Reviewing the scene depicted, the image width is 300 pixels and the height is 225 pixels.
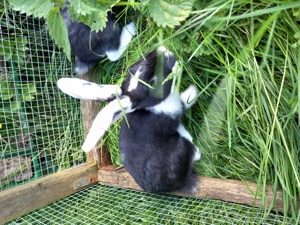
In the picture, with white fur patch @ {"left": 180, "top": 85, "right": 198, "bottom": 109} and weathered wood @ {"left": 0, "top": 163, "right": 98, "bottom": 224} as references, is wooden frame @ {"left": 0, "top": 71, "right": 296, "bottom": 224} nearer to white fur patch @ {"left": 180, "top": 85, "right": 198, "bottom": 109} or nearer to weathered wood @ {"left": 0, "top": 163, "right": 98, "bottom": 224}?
weathered wood @ {"left": 0, "top": 163, "right": 98, "bottom": 224}

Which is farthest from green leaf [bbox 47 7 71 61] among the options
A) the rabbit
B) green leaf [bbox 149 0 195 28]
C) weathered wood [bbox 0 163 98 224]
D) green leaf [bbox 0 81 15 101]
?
weathered wood [bbox 0 163 98 224]

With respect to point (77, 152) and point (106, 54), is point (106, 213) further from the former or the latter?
point (106, 54)

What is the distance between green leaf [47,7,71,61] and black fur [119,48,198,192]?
517 mm

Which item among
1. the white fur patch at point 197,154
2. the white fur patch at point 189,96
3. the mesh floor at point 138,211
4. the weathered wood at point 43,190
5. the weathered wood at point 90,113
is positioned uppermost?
the white fur patch at point 189,96

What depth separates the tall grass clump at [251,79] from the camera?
1.15 metres

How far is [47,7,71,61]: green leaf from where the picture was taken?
1.03 meters

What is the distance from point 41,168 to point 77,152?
261 millimetres

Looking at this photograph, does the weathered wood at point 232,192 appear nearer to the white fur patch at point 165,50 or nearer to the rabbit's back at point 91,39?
the white fur patch at point 165,50

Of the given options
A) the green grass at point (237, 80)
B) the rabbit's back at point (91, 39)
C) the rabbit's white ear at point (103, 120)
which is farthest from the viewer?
the rabbit's back at point (91, 39)

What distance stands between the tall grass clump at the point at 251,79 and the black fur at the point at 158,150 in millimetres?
187

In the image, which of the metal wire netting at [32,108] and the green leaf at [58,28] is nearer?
the green leaf at [58,28]

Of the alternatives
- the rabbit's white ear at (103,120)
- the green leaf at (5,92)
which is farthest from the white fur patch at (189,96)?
the green leaf at (5,92)

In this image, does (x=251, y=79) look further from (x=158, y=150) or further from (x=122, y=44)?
(x=122, y=44)

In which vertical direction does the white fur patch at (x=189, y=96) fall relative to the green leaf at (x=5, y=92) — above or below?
below
